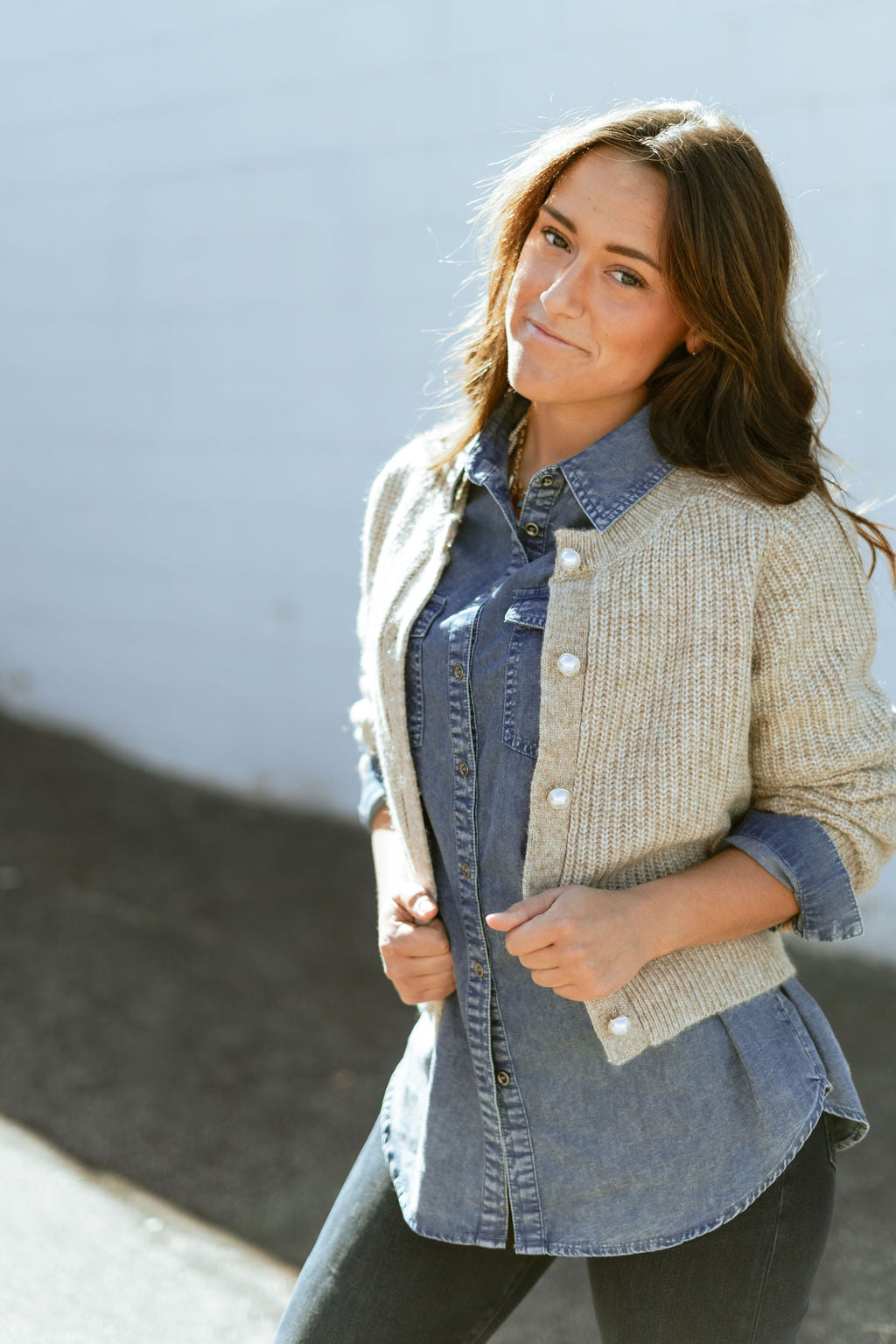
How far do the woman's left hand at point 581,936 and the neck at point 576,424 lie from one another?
55 cm

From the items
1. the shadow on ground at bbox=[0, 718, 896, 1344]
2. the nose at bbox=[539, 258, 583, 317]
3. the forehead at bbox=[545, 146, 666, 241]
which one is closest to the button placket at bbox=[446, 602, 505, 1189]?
the nose at bbox=[539, 258, 583, 317]

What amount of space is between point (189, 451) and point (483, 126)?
1573mm

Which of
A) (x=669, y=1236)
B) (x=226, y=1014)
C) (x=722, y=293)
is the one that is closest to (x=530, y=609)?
(x=722, y=293)

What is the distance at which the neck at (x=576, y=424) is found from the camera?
1554mm

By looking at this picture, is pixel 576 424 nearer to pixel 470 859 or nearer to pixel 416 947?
pixel 470 859

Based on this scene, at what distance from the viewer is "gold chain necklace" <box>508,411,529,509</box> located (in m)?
1.61

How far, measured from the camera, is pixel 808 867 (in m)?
1.40

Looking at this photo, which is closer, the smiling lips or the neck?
the smiling lips

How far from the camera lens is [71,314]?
15.4 ft

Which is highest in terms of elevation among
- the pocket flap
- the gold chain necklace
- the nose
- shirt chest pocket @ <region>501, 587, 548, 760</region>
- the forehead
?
the forehead

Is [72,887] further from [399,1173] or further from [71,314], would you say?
[399,1173]

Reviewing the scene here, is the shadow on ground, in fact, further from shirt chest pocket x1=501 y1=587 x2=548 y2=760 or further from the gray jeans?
shirt chest pocket x1=501 y1=587 x2=548 y2=760

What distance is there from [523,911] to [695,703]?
0.29m

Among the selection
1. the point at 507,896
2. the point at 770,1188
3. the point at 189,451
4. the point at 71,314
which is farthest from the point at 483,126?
the point at 770,1188
